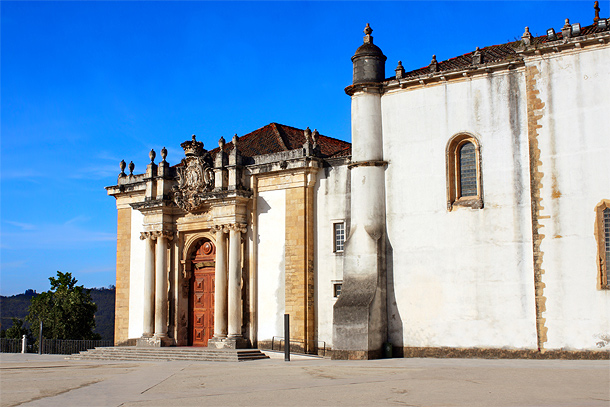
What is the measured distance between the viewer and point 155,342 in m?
27.3

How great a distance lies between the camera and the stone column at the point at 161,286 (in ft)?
90.9

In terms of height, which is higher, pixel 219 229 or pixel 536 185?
pixel 536 185

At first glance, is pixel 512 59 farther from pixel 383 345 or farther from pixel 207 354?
pixel 207 354

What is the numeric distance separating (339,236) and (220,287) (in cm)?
492

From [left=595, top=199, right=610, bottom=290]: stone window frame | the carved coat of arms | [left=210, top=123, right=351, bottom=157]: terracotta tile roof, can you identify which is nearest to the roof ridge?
[left=210, top=123, right=351, bottom=157]: terracotta tile roof

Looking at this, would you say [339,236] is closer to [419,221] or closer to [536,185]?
[419,221]

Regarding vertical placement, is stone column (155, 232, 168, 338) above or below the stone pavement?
above

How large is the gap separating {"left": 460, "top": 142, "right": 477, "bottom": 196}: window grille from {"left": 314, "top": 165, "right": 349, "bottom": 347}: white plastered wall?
432 centimetres

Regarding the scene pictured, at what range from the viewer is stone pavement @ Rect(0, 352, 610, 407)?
11.9m

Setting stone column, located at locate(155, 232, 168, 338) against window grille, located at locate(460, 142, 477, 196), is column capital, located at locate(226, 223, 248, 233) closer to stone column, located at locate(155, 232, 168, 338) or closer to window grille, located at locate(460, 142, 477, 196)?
stone column, located at locate(155, 232, 168, 338)

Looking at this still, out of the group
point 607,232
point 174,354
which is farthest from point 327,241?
point 607,232

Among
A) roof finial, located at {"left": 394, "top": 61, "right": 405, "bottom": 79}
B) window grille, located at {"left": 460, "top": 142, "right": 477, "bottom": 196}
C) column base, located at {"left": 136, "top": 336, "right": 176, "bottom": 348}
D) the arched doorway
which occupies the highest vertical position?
roof finial, located at {"left": 394, "top": 61, "right": 405, "bottom": 79}

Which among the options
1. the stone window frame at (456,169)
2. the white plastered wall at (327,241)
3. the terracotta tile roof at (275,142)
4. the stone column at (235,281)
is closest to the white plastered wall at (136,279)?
the terracotta tile roof at (275,142)

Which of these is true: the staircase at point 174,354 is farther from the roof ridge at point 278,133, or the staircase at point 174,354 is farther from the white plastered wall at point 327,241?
the roof ridge at point 278,133
